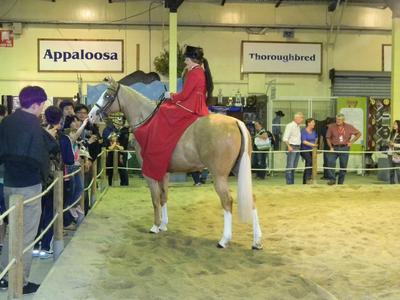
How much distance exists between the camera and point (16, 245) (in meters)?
3.58

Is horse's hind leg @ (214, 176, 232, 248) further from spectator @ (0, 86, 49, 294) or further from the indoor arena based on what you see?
spectator @ (0, 86, 49, 294)

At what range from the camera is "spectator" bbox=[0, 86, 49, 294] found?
3.85m

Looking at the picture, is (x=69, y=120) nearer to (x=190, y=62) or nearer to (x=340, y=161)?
(x=190, y=62)

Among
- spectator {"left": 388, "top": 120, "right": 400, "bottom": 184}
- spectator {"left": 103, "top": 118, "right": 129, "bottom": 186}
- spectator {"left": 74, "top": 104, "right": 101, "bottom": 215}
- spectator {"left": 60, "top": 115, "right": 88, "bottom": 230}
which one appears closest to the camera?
spectator {"left": 60, "top": 115, "right": 88, "bottom": 230}

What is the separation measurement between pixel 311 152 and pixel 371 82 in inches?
285

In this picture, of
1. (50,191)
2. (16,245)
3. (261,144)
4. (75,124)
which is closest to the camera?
(16,245)

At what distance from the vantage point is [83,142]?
6.89 meters

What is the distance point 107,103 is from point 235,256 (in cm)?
230

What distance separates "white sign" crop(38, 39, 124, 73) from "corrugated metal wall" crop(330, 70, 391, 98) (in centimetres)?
713

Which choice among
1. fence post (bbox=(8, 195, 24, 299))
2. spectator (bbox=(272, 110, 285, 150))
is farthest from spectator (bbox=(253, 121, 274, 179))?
fence post (bbox=(8, 195, 24, 299))

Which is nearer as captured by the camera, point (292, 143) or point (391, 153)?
point (292, 143)

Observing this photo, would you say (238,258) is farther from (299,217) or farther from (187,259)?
(299,217)

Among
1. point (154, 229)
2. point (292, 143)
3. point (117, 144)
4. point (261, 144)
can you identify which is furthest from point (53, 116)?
point (261, 144)

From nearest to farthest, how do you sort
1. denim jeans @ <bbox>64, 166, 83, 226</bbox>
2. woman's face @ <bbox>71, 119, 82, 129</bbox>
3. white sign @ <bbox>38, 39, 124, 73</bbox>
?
denim jeans @ <bbox>64, 166, 83, 226</bbox> < woman's face @ <bbox>71, 119, 82, 129</bbox> < white sign @ <bbox>38, 39, 124, 73</bbox>
